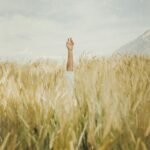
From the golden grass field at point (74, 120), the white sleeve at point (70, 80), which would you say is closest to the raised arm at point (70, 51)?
the white sleeve at point (70, 80)

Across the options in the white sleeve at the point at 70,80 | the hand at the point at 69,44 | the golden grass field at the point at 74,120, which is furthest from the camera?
the hand at the point at 69,44

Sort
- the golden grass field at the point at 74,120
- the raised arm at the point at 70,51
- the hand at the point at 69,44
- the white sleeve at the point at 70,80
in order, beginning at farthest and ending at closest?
the hand at the point at 69,44 → the raised arm at the point at 70,51 → the white sleeve at the point at 70,80 → the golden grass field at the point at 74,120

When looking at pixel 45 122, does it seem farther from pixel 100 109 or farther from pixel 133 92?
pixel 133 92

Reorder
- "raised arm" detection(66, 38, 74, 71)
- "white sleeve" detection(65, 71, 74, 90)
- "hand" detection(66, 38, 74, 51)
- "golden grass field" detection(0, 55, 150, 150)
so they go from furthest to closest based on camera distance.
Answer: "hand" detection(66, 38, 74, 51), "raised arm" detection(66, 38, 74, 71), "white sleeve" detection(65, 71, 74, 90), "golden grass field" detection(0, 55, 150, 150)

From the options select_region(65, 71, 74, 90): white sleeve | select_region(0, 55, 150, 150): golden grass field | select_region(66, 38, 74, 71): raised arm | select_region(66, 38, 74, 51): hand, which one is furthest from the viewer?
select_region(66, 38, 74, 51): hand

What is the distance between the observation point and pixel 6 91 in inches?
69.9

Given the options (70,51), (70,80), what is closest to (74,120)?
(70,80)

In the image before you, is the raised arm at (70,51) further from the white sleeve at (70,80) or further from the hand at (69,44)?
the white sleeve at (70,80)

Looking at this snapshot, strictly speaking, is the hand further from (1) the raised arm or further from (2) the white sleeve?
(2) the white sleeve

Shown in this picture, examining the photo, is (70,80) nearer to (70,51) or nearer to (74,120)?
(74,120)

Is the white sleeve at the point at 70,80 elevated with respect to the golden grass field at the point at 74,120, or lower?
lower

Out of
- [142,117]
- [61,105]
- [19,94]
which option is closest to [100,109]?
[61,105]

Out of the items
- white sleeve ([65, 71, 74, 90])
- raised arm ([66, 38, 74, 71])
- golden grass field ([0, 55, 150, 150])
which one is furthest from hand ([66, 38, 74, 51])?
golden grass field ([0, 55, 150, 150])

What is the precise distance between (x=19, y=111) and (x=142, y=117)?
1.58 feet
